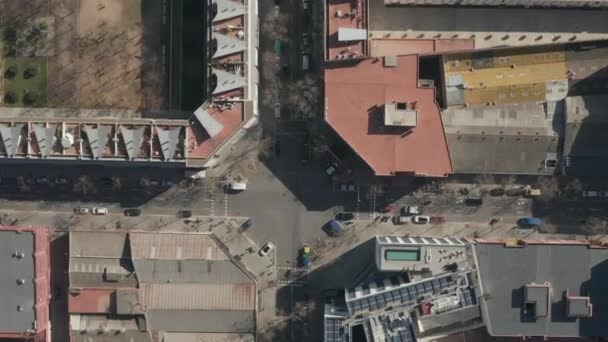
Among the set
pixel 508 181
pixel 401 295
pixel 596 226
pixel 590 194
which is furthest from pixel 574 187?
pixel 401 295

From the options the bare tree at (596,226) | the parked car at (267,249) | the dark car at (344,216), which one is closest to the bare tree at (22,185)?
the parked car at (267,249)

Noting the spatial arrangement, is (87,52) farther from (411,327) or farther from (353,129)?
(411,327)

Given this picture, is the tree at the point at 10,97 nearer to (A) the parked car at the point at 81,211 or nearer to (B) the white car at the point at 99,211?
(A) the parked car at the point at 81,211

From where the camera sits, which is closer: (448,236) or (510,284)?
(510,284)

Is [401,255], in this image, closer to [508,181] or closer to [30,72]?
[508,181]

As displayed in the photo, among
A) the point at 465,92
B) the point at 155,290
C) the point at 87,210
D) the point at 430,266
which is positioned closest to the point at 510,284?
the point at 430,266
